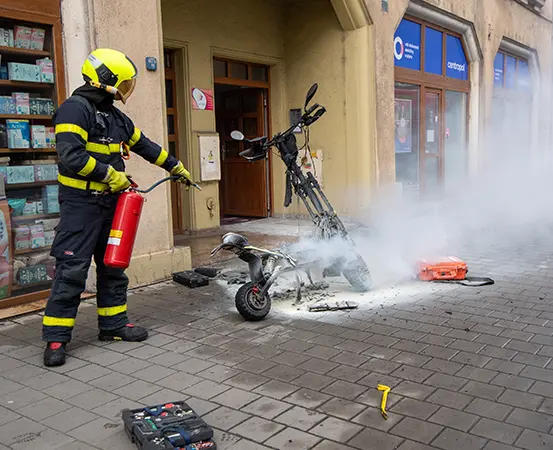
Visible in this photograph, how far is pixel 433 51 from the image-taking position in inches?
466

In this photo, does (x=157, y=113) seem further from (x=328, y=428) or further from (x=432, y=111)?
(x=432, y=111)

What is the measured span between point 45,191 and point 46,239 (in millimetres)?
466

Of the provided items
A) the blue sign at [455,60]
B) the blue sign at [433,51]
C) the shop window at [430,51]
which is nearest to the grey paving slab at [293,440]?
the shop window at [430,51]

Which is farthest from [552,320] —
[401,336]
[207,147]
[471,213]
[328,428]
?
[471,213]

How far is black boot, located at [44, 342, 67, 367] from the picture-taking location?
389 centimetres

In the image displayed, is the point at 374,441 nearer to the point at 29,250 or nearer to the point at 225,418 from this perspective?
the point at 225,418

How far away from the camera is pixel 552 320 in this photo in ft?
15.5

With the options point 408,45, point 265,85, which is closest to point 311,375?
point 265,85

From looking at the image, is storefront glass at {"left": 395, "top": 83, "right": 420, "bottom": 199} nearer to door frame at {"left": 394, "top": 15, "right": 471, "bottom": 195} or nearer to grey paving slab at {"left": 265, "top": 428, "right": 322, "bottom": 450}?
door frame at {"left": 394, "top": 15, "right": 471, "bottom": 195}

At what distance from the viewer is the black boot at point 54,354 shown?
389 cm

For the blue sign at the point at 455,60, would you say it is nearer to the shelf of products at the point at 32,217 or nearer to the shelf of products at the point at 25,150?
the shelf of products at the point at 25,150

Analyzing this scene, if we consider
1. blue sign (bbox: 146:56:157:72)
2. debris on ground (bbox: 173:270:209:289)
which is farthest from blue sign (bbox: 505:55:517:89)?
debris on ground (bbox: 173:270:209:289)

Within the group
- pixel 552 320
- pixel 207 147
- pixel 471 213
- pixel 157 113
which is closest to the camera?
pixel 552 320

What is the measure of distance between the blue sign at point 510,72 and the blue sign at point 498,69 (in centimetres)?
36
